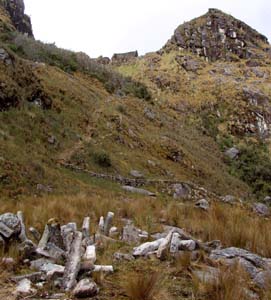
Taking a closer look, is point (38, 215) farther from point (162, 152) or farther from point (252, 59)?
point (252, 59)

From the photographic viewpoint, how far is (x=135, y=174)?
26.8 metres

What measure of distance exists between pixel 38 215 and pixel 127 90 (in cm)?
4347

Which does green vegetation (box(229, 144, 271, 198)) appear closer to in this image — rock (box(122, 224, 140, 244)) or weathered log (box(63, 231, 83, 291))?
rock (box(122, 224, 140, 244))

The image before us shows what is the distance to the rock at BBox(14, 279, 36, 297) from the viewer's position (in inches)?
158

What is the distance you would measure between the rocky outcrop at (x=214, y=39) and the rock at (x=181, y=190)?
61.6 metres

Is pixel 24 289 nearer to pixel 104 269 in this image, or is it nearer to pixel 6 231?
pixel 104 269

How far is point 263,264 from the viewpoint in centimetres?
527

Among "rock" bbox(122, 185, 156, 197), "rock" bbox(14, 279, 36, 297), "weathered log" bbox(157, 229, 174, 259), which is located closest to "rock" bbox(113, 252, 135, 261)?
"weathered log" bbox(157, 229, 174, 259)

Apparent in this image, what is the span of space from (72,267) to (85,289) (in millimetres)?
400

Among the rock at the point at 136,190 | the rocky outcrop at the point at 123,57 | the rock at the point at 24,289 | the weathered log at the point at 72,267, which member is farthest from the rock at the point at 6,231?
the rocky outcrop at the point at 123,57

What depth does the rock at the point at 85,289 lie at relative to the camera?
404 cm

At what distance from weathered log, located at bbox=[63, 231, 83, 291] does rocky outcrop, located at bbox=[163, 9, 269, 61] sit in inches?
3302

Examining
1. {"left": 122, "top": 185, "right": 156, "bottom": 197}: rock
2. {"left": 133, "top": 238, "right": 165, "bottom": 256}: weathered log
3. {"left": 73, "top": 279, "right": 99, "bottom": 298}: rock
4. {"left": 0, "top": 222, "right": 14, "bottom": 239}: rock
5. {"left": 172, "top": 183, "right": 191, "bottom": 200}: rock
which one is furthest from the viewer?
{"left": 172, "top": 183, "right": 191, "bottom": 200}: rock

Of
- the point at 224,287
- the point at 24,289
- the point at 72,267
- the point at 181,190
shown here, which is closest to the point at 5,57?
the point at 181,190
